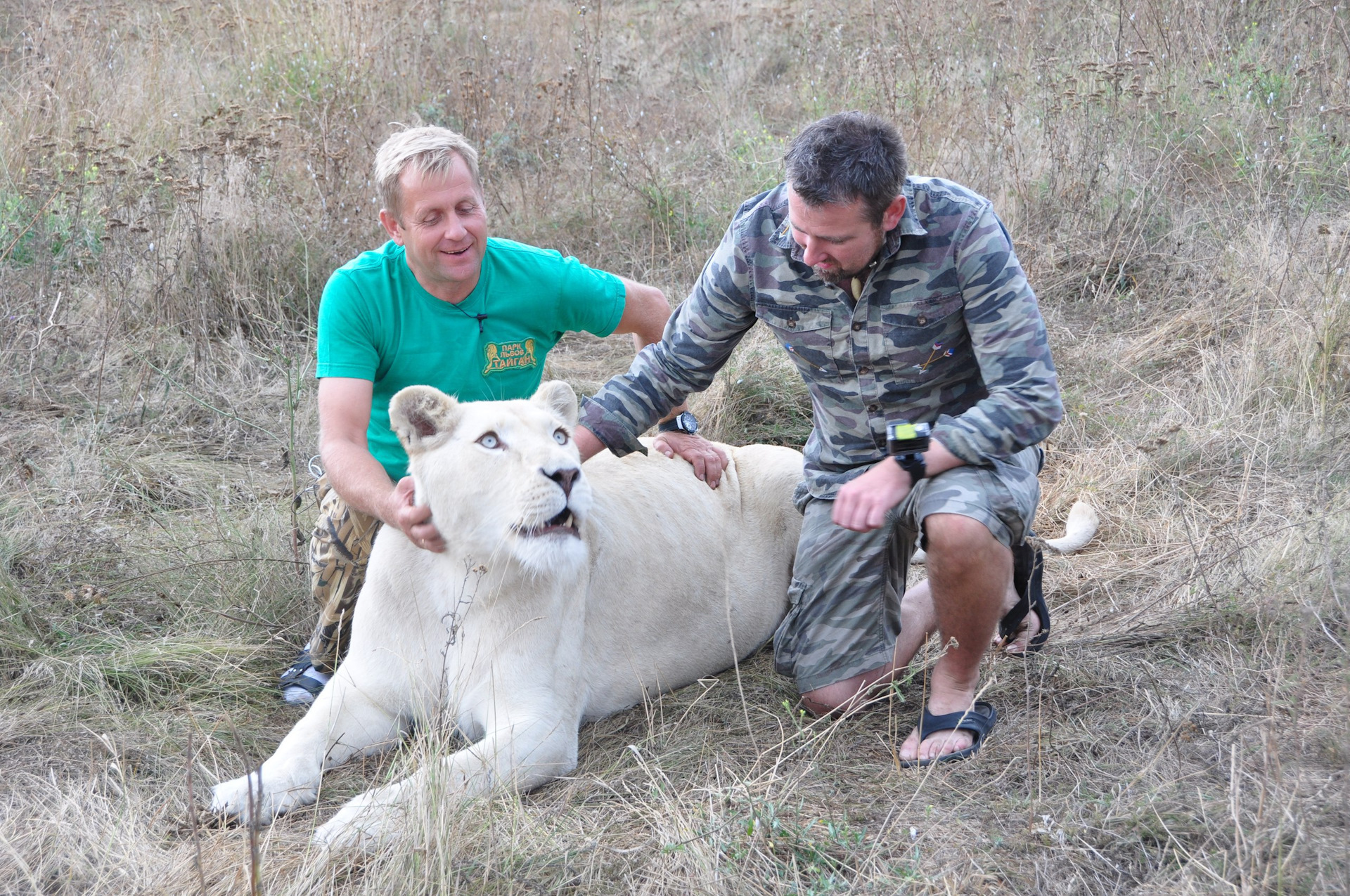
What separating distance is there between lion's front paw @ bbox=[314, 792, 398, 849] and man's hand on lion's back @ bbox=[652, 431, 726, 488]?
1871mm

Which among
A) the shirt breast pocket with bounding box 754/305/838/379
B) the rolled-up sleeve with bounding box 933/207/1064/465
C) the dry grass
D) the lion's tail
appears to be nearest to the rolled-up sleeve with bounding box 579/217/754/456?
the shirt breast pocket with bounding box 754/305/838/379

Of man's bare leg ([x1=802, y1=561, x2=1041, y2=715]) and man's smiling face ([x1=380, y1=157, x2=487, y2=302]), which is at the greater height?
man's smiling face ([x1=380, y1=157, x2=487, y2=302])

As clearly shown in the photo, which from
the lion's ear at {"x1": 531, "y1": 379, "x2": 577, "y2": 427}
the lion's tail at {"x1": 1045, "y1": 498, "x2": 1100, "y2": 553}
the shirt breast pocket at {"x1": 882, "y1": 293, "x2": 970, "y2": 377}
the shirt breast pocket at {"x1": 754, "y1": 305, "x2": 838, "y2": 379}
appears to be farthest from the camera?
the lion's tail at {"x1": 1045, "y1": 498, "x2": 1100, "y2": 553}

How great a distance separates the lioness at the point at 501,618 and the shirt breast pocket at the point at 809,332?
0.80 m

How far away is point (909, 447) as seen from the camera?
355 centimetres

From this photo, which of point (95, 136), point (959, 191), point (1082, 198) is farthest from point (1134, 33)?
point (95, 136)

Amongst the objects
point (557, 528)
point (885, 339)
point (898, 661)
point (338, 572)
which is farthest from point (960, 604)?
point (338, 572)

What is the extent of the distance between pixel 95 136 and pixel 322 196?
1.78 metres

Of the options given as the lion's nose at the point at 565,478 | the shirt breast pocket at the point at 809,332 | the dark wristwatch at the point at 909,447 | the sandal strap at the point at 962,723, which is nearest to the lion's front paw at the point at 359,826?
the lion's nose at the point at 565,478

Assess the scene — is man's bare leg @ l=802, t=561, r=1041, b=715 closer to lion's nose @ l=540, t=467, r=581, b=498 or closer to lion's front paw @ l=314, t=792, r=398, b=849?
lion's nose @ l=540, t=467, r=581, b=498

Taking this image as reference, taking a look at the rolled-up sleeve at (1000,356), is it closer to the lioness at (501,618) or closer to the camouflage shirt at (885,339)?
the camouflage shirt at (885,339)

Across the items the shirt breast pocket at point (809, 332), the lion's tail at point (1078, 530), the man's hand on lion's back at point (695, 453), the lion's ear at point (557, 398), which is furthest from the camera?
the lion's tail at point (1078, 530)

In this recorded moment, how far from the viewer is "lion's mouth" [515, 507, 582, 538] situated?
10.9 ft

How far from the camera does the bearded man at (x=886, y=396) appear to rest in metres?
3.54
